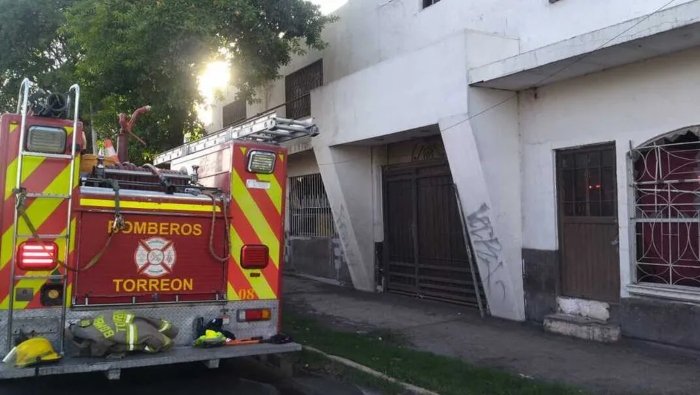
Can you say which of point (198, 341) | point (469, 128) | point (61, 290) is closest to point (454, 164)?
point (469, 128)

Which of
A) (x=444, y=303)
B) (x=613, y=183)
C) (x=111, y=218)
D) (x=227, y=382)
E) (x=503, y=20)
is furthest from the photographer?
(x=444, y=303)

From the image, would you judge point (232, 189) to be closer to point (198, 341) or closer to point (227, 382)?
point (198, 341)

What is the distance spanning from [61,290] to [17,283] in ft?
0.98

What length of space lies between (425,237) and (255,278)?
5399 millimetres

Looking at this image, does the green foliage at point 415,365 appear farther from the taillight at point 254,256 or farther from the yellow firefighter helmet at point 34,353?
the yellow firefighter helmet at point 34,353

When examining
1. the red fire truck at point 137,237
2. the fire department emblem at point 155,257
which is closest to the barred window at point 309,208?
the red fire truck at point 137,237

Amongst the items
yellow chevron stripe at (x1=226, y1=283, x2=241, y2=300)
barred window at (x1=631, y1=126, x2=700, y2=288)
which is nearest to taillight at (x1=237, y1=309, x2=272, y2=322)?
yellow chevron stripe at (x1=226, y1=283, x2=241, y2=300)

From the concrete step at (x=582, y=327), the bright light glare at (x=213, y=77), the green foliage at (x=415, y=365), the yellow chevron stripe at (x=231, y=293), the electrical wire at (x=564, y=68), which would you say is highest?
the bright light glare at (x=213, y=77)

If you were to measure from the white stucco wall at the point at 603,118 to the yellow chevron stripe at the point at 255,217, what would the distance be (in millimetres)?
4088

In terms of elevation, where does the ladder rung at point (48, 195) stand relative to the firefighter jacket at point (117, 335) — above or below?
above

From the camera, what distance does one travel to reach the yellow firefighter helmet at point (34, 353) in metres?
4.09

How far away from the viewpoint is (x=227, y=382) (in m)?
5.77

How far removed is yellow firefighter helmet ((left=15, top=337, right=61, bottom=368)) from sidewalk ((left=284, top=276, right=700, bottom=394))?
398 cm

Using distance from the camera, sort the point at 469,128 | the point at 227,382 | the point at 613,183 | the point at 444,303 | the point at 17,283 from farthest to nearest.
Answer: the point at 444,303 < the point at 469,128 < the point at 613,183 < the point at 227,382 < the point at 17,283
